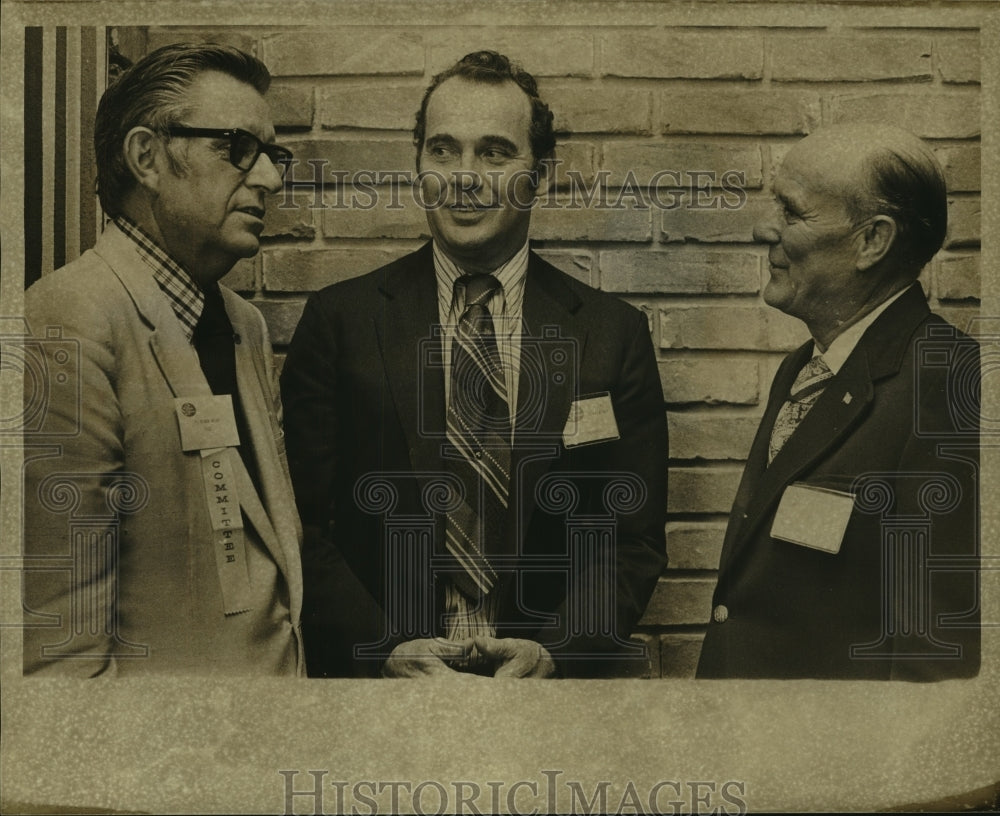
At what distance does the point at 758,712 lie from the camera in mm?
3725

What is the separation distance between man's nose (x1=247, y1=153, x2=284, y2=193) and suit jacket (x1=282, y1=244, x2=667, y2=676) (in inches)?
12.9

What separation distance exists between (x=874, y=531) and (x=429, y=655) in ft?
4.25

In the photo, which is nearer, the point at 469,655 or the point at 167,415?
the point at 167,415

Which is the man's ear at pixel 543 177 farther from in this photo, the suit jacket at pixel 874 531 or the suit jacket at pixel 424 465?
the suit jacket at pixel 874 531

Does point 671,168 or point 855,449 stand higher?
point 671,168

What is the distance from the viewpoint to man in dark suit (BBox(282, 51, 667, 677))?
145 inches

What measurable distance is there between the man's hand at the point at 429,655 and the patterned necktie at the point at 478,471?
0.52ft

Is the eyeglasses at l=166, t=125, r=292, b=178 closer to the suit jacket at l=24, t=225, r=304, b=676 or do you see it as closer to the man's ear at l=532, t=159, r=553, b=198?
the suit jacket at l=24, t=225, r=304, b=676

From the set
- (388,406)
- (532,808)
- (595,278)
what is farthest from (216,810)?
(595,278)

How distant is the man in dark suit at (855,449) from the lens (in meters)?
3.66

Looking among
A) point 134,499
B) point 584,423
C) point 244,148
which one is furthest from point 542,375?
point 134,499

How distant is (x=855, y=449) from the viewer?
3652mm

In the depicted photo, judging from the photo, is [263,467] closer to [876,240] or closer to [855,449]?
[855,449]

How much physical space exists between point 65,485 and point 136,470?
235mm
